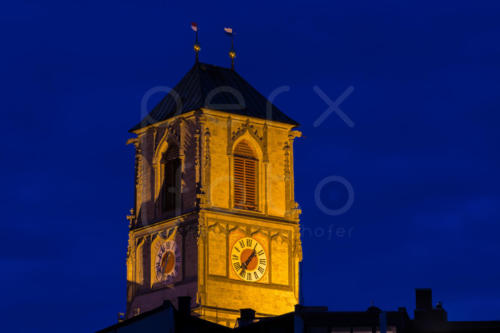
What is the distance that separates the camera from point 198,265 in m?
139

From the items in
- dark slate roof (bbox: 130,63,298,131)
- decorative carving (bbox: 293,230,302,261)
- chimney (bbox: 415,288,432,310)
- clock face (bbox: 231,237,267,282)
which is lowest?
chimney (bbox: 415,288,432,310)

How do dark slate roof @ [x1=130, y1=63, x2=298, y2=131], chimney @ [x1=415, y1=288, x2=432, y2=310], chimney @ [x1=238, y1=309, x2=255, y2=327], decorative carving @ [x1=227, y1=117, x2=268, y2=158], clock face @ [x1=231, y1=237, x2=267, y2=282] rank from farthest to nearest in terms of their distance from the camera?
dark slate roof @ [x1=130, y1=63, x2=298, y2=131] → decorative carving @ [x1=227, y1=117, x2=268, y2=158] → clock face @ [x1=231, y1=237, x2=267, y2=282] → chimney @ [x1=238, y1=309, x2=255, y2=327] → chimney @ [x1=415, y1=288, x2=432, y2=310]

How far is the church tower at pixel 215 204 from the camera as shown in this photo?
140250 millimetres

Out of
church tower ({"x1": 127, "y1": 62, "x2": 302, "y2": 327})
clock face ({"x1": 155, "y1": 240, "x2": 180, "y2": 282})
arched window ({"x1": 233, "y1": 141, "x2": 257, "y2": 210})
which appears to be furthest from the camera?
arched window ({"x1": 233, "y1": 141, "x2": 257, "y2": 210})

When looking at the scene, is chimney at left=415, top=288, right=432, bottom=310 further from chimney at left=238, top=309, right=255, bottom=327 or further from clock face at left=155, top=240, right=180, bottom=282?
clock face at left=155, top=240, right=180, bottom=282

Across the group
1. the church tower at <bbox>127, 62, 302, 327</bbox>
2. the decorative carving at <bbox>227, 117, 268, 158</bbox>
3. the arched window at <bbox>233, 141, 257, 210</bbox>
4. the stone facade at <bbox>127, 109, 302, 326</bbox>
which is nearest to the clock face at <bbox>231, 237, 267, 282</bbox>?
the church tower at <bbox>127, 62, 302, 327</bbox>

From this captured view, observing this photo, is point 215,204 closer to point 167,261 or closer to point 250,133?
point 167,261

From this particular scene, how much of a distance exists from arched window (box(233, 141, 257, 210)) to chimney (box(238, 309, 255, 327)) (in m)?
11.1

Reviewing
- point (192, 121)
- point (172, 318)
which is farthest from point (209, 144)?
point (172, 318)

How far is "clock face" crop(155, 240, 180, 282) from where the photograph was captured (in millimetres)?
141875

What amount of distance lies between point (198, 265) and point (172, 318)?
17317 mm

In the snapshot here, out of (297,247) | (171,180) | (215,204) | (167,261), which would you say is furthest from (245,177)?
(167,261)

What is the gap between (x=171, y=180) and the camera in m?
144

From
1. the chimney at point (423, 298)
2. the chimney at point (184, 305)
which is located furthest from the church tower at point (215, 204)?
the chimney at point (423, 298)
